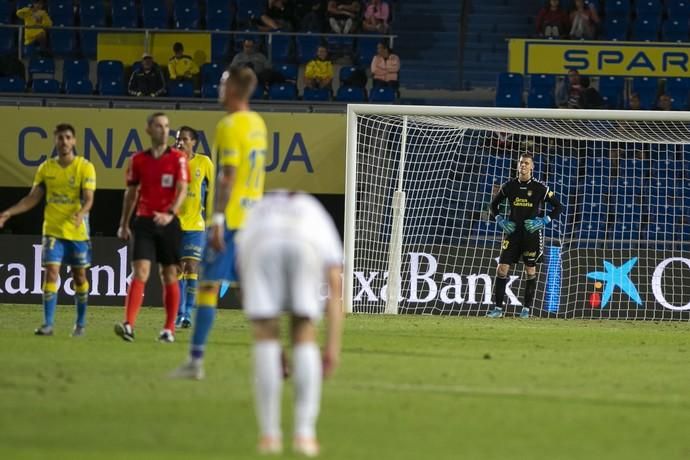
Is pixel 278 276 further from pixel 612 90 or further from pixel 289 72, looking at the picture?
pixel 612 90

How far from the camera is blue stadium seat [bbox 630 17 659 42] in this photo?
2525 centimetres

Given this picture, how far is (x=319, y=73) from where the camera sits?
2308cm

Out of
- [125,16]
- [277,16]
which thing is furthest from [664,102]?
[125,16]

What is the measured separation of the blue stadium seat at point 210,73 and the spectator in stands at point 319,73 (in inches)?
59.0

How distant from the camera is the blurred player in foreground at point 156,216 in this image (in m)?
12.3

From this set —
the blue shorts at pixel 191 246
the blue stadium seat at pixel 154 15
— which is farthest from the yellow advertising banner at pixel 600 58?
the blue shorts at pixel 191 246

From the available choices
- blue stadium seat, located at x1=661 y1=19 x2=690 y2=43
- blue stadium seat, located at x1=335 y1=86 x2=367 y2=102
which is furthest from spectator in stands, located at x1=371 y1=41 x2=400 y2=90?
blue stadium seat, located at x1=661 y1=19 x2=690 y2=43

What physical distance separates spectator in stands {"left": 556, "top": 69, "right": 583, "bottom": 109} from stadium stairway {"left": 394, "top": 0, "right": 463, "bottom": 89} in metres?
2.45

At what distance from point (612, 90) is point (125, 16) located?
8.97 metres

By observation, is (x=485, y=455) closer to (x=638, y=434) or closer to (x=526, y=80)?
(x=638, y=434)

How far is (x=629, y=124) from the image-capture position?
810 inches

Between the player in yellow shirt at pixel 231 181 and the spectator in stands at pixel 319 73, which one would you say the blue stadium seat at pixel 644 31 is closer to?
the spectator in stands at pixel 319 73

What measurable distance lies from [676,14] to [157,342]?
16055 mm

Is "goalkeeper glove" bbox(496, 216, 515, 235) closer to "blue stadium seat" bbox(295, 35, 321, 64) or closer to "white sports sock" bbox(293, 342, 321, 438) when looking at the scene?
"blue stadium seat" bbox(295, 35, 321, 64)
